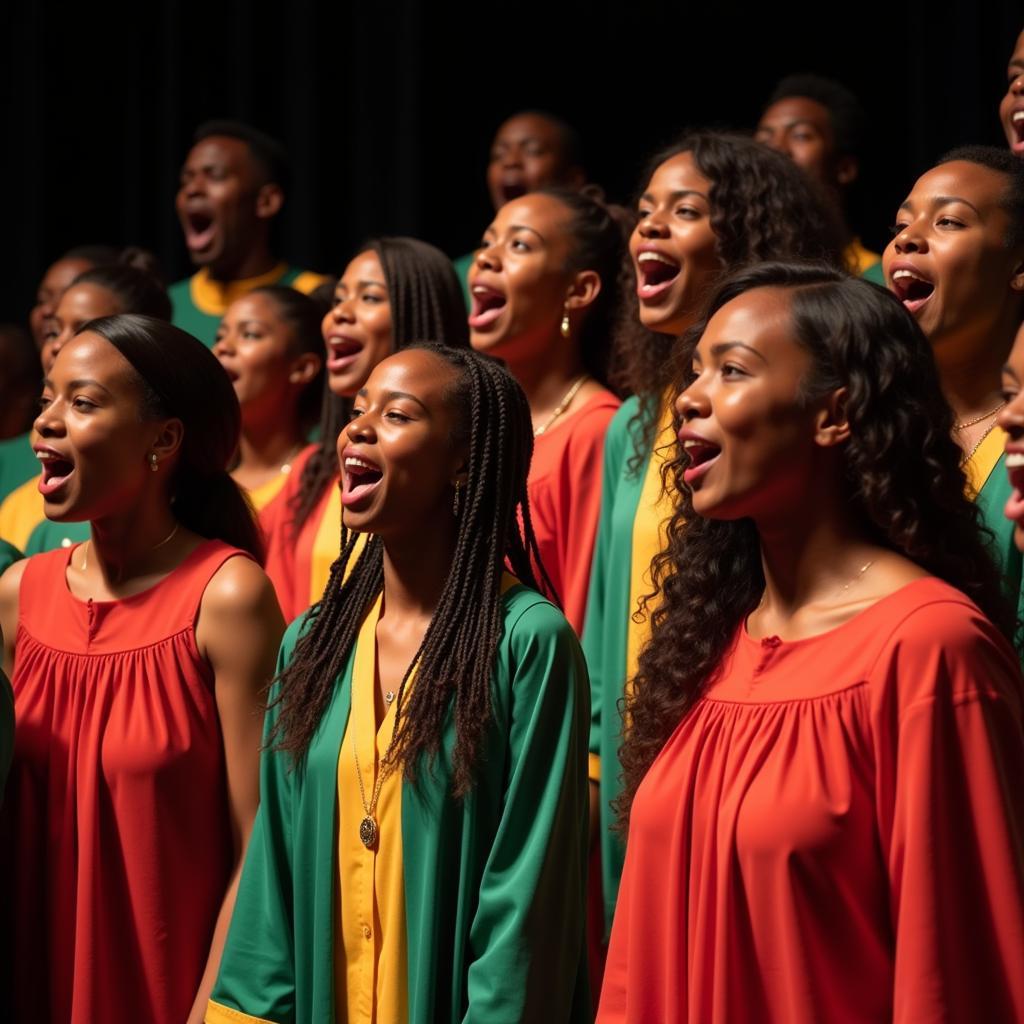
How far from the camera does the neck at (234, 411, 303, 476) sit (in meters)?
4.45

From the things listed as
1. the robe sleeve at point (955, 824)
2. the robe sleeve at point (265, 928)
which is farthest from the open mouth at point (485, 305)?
the robe sleeve at point (955, 824)

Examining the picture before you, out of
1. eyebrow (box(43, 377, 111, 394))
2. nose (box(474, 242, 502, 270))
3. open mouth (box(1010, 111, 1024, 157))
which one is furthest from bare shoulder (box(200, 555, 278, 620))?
open mouth (box(1010, 111, 1024, 157))

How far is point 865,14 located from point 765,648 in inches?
127

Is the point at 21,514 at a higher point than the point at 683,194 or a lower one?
lower

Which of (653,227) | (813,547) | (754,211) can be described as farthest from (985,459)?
(653,227)

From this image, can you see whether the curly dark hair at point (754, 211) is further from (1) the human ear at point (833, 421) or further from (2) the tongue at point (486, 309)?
(1) the human ear at point (833, 421)

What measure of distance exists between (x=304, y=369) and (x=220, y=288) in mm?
972

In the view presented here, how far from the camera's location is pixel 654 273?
11.3ft

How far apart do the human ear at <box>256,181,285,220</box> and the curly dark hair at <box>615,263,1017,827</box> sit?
127 inches

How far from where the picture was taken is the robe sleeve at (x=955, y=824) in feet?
6.38

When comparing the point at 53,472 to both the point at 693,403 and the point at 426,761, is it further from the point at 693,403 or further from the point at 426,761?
the point at 693,403

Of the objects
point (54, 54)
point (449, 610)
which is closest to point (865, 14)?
point (54, 54)

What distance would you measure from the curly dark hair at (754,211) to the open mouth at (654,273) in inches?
3.8

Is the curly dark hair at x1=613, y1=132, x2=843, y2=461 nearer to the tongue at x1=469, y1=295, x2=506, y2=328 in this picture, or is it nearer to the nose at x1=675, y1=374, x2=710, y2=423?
the tongue at x1=469, y1=295, x2=506, y2=328
